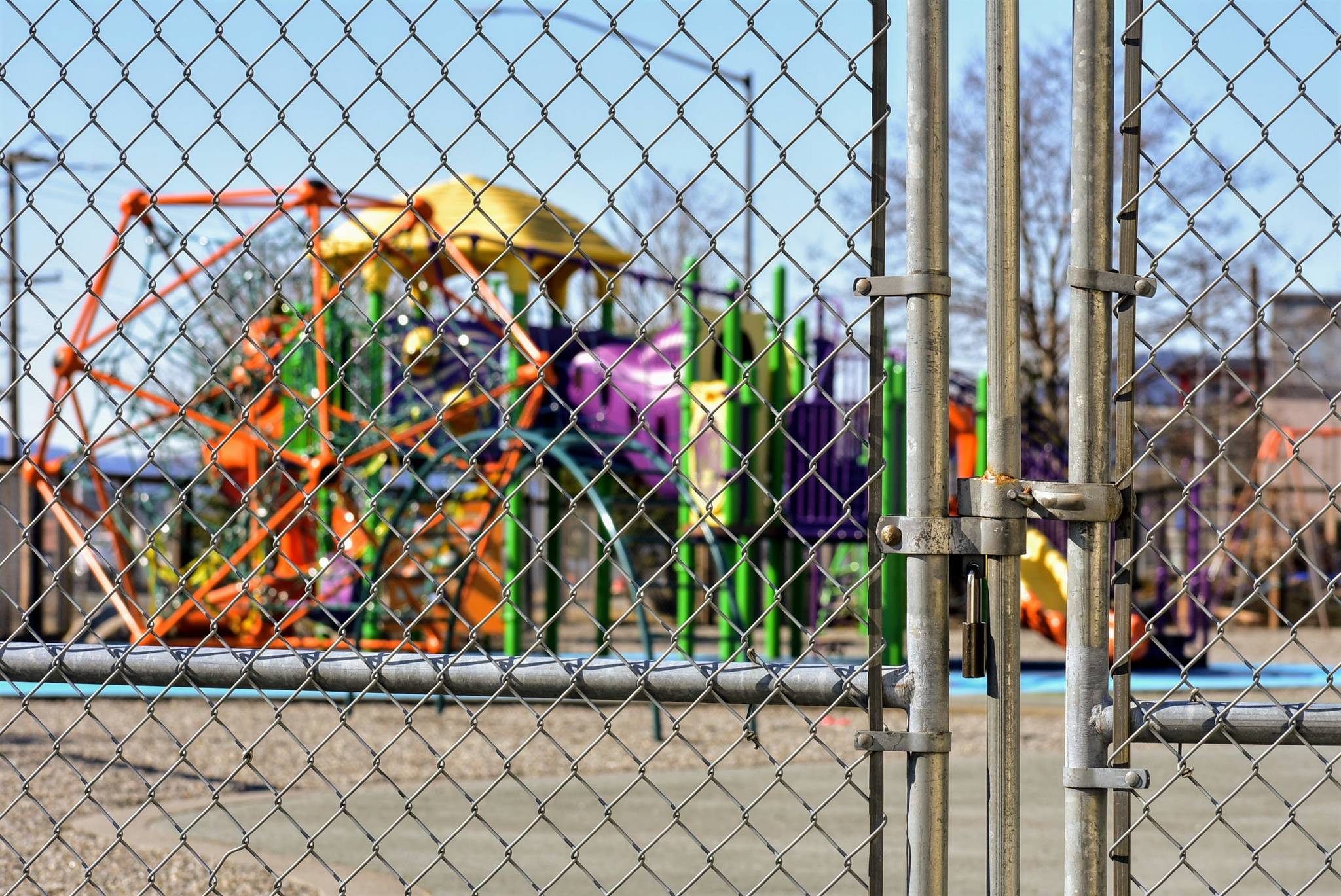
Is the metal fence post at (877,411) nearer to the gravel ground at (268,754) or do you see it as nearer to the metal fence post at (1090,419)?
the metal fence post at (1090,419)

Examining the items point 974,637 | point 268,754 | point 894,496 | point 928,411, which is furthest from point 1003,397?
point 894,496

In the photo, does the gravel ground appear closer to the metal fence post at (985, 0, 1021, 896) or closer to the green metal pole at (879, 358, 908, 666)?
the green metal pole at (879, 358, 908, 666)

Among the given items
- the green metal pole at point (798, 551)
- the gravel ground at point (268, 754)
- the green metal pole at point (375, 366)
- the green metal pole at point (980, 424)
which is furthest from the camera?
the green metal pole at point (980, 424)

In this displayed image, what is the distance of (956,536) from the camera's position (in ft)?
6.70

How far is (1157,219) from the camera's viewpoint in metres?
21.8

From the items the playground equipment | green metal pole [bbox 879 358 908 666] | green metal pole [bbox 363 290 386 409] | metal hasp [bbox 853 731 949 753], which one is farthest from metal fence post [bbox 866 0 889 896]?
green metal pole [bbox 363 290 386 409]

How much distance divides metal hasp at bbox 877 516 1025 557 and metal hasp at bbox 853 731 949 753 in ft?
0.88

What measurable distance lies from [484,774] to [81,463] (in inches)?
189

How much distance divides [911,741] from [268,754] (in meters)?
5.83

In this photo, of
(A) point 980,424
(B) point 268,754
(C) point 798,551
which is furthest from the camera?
(C) point 798,551

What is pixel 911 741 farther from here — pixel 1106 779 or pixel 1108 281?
pixel 1108 281

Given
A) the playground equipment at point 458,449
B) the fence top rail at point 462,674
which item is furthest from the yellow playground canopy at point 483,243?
the fence top rail at point 462,674

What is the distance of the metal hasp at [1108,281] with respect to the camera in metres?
2.05

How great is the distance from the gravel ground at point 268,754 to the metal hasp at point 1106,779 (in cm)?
219
